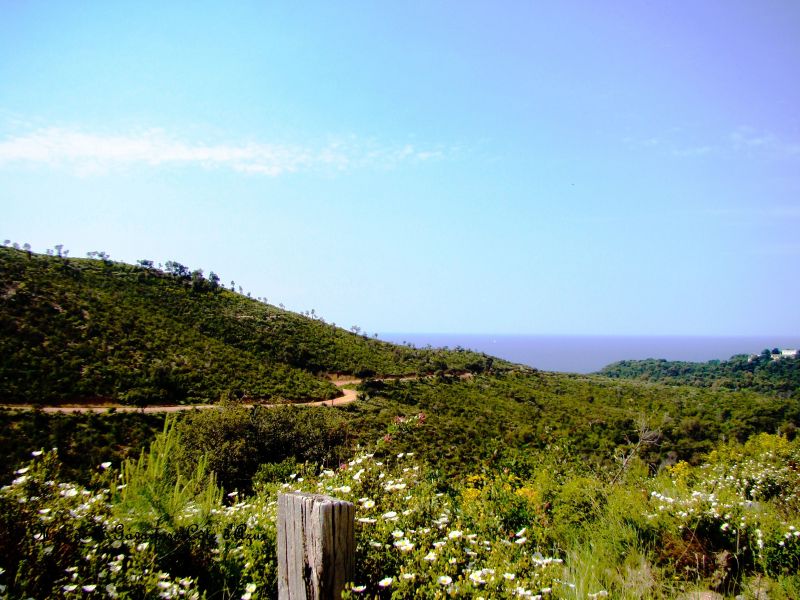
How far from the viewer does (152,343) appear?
95.2ft

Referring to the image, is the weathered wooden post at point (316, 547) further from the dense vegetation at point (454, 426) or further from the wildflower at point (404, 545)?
the dense vegetation at point (454, 426)

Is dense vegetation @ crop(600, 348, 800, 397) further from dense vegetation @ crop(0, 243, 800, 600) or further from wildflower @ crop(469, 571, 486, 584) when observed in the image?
wildflower @ crop(469, 571, 486, 584)

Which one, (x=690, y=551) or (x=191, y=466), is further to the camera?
(x=191, y=466)

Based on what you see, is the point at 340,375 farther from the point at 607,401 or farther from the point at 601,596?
the point at 601,596

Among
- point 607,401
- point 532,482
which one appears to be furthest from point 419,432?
point 607,401

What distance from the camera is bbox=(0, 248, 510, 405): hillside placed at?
23.5 meters

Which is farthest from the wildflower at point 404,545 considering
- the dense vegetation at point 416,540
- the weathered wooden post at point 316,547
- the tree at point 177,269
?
the tree at point 177,269

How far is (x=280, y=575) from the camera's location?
226 cm

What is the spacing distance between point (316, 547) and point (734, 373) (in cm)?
7946

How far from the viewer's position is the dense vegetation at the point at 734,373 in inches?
2067

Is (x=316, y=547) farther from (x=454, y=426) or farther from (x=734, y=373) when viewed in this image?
(x=734, y=373)

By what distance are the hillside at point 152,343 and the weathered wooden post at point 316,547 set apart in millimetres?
19864

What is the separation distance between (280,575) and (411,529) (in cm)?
122

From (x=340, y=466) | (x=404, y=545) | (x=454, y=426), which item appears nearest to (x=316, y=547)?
(x=404, y=545)
